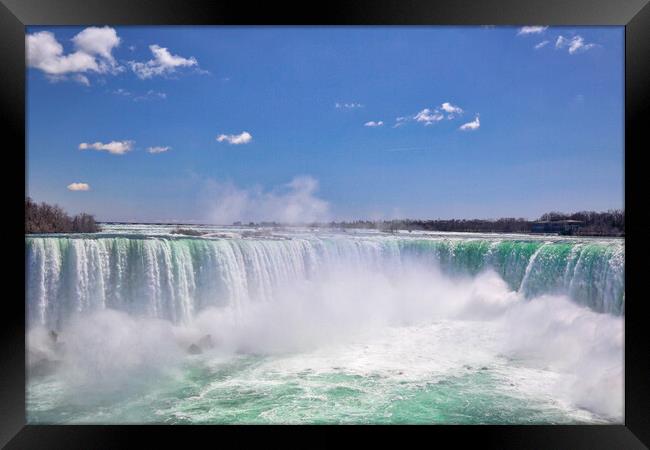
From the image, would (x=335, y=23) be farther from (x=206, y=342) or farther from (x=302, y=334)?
(x=302, y=334)

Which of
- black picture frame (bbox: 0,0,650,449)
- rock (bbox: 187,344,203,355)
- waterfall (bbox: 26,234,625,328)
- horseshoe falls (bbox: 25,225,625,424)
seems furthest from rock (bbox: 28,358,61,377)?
black picture frame (bbox: 0,0,650,449)

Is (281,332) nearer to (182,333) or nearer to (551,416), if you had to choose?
(182,333)

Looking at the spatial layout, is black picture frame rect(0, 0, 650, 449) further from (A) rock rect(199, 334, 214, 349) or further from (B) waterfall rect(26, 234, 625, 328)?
(A) rock rect(199, 334, 214, 349)

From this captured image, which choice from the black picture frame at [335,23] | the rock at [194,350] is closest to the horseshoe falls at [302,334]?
the rock at [194,350]

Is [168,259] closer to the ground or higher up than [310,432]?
higher up

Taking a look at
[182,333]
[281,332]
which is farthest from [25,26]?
[281,332]
